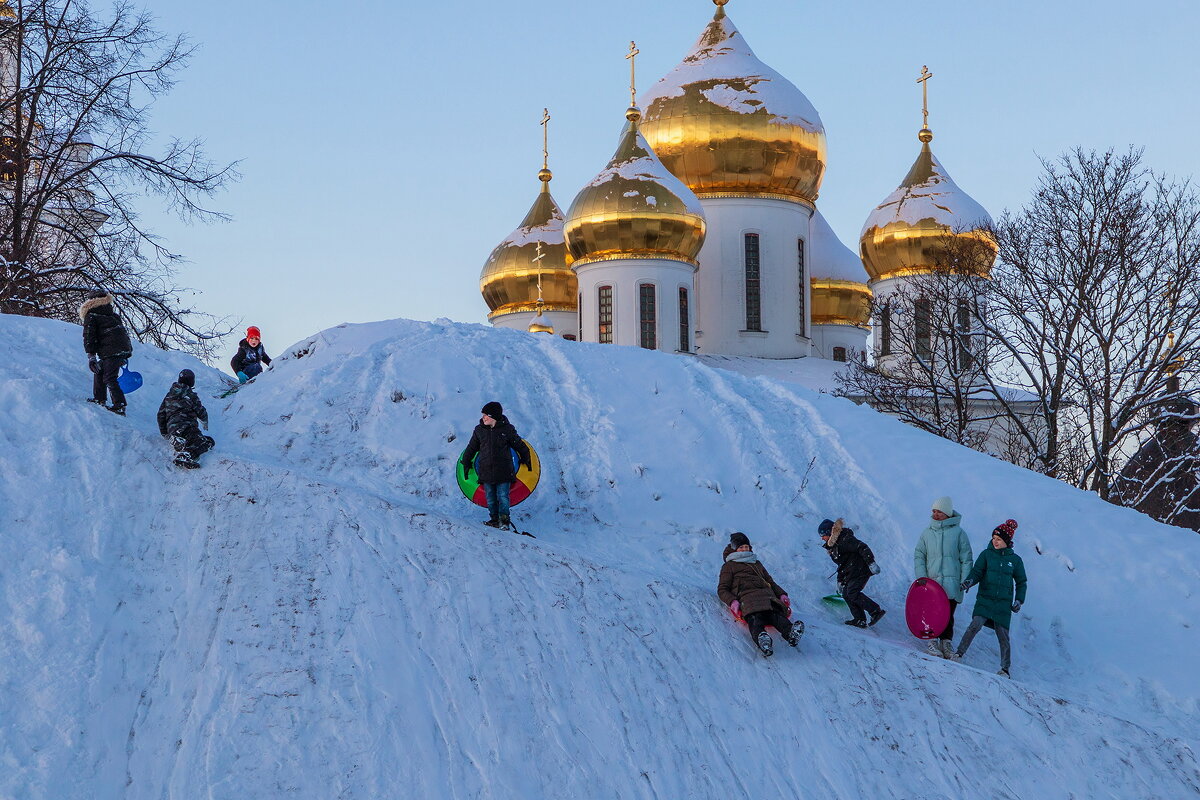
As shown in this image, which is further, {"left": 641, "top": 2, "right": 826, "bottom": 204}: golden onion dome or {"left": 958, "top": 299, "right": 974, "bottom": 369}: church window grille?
{"left": 641, "top": 2, "right": 826, "bottom": 204}: golden onion dome

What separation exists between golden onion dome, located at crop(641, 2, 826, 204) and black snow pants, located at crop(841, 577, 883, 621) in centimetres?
2427

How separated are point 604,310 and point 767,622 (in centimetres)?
2213

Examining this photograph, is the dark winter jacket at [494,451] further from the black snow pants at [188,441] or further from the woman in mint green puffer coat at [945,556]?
the woman in mint green puffer coat at [945,556]

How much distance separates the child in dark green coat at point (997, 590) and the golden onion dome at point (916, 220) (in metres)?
23.4

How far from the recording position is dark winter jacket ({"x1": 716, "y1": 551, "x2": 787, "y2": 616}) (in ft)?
35.1

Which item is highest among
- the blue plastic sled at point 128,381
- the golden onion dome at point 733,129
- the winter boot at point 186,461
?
the golden onion dome at point 733,129

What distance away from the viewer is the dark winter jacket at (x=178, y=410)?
12.8 meters

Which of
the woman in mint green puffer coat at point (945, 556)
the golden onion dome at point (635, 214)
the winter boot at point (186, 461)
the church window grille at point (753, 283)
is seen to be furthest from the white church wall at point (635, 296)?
the woman in mint green puffer coat at point (945, 556)

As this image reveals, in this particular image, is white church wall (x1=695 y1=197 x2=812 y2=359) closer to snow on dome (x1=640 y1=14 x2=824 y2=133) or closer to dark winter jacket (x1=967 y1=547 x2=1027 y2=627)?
snow on dome (x1=640 y1=14 x2=824 y2=133)

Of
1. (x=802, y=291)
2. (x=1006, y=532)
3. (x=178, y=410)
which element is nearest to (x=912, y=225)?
(x=802, y=291)

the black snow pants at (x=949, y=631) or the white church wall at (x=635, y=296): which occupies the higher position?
the white church wall at (x=635, y=296)

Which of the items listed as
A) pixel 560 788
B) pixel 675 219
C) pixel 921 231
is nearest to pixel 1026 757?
pixel 560 788

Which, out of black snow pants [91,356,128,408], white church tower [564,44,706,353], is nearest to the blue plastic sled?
black snow pants [91,356,128,408]

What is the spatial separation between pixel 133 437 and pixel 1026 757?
28.6 feet
